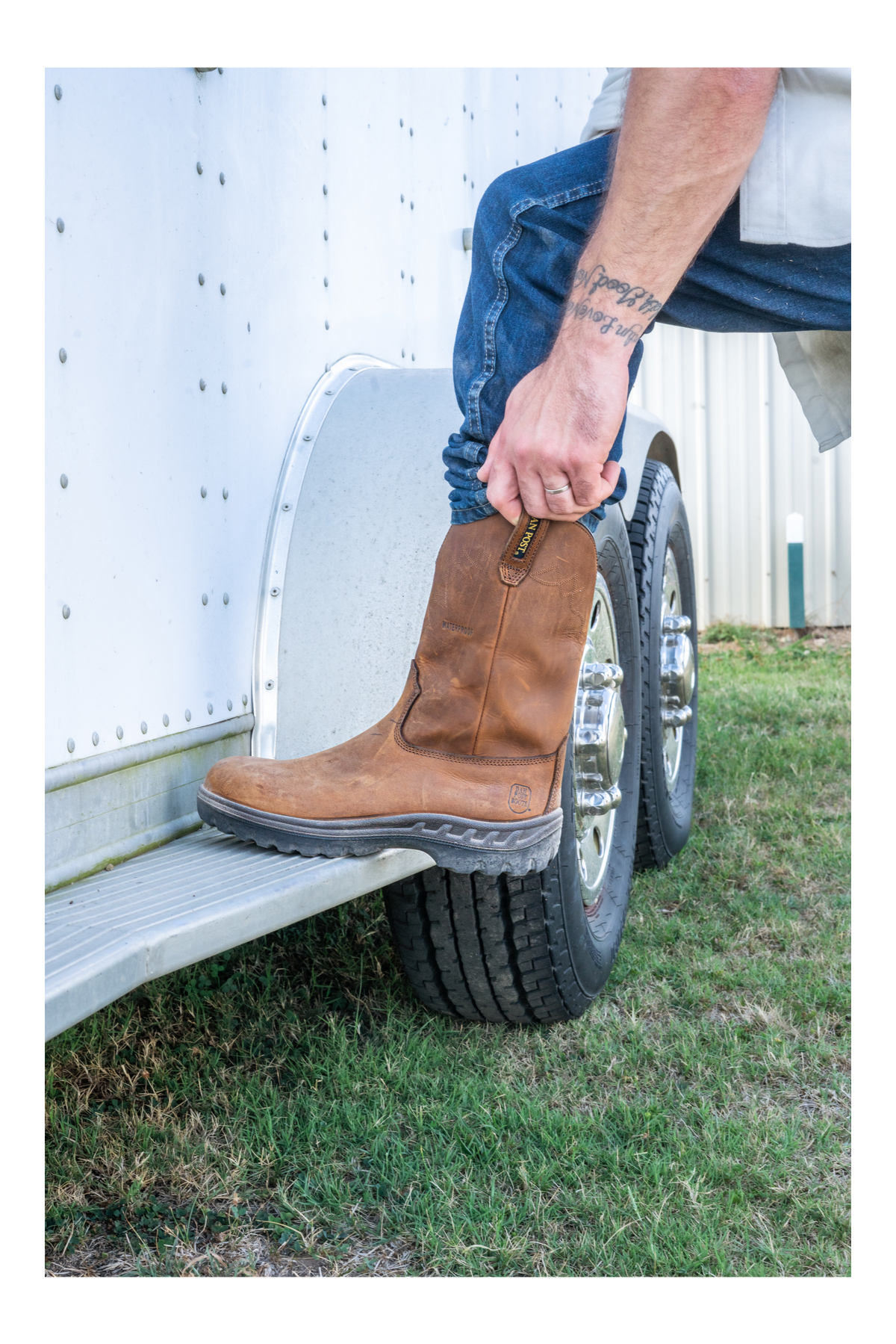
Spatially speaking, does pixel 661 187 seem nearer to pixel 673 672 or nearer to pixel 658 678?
pixel 658 678

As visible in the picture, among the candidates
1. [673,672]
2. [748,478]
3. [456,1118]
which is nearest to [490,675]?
[456,1118]

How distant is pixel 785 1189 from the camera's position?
158 centimetres

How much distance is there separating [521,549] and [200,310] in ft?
1.91

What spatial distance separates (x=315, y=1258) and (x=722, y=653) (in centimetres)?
541

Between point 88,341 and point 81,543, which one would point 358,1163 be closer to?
point 81,543

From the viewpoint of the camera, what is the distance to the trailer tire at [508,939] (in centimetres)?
182

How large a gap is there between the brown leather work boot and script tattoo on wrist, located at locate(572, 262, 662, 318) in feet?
0.98

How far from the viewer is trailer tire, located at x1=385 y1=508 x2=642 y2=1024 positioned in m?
1.82

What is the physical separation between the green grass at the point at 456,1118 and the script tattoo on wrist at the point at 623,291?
1199 mm

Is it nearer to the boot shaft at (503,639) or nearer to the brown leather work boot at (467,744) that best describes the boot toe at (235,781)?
the brown leather work boot at (467,744)

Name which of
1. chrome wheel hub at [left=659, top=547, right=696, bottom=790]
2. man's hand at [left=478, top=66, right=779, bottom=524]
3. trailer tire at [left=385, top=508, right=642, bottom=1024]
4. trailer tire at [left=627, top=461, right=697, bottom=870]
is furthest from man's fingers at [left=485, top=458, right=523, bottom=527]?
chrome wheel hub at [left=659, top=547, right=696, bottom=790]

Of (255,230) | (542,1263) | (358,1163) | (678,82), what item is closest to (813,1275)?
(542,1263)

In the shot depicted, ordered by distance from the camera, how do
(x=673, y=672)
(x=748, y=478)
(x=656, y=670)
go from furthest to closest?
(x=748, y=478)
(x=673, y=672)
(x=656, y=670)

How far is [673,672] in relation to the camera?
9.73ft
